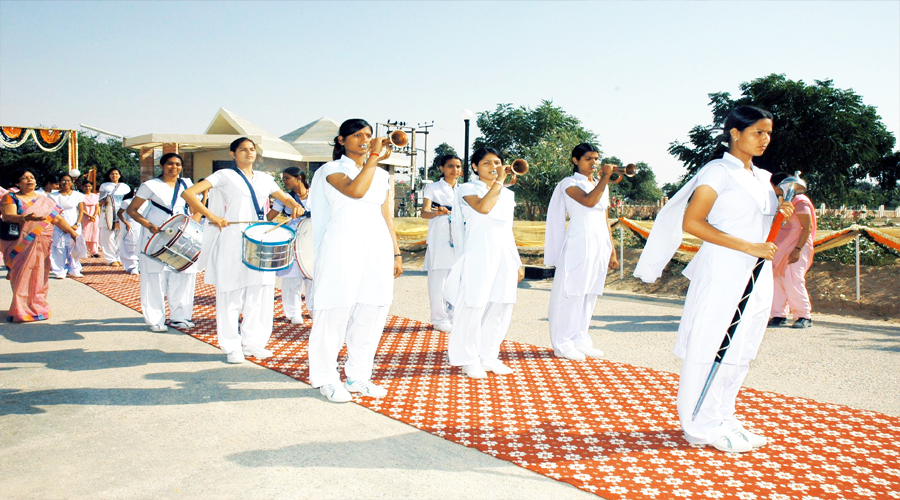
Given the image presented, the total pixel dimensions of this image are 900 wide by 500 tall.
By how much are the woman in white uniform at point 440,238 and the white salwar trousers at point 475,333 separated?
74.6 inches

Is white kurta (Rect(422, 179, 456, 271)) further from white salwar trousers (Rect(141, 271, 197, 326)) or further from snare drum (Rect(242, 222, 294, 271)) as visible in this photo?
white salwar trousers (Rect(141, 271, 197, 326))

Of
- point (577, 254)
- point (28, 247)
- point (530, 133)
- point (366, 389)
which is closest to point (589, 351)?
point (577, 254)

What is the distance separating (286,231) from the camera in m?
5.47

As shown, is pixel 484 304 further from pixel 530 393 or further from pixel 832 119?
pixel 832 119

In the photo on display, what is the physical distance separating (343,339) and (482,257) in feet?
4.01

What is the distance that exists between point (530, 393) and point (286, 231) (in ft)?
7.73

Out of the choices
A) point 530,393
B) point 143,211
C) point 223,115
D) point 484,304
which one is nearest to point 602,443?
point 530,393

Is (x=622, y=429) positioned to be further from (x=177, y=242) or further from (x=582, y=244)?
(x=177, y=242)

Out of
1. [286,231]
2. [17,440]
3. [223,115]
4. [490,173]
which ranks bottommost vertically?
[17,440]

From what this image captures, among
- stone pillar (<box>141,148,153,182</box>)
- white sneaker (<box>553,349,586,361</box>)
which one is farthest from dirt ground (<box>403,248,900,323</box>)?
stone pillar (<box>141,148,153,182</box>)

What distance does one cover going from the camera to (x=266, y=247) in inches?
205

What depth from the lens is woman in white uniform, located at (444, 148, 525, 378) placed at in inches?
199

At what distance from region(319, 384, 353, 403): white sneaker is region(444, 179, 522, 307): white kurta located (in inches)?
43.2

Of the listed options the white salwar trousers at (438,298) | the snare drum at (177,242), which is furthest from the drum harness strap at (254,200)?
the white salwar trousers at (438,298)
